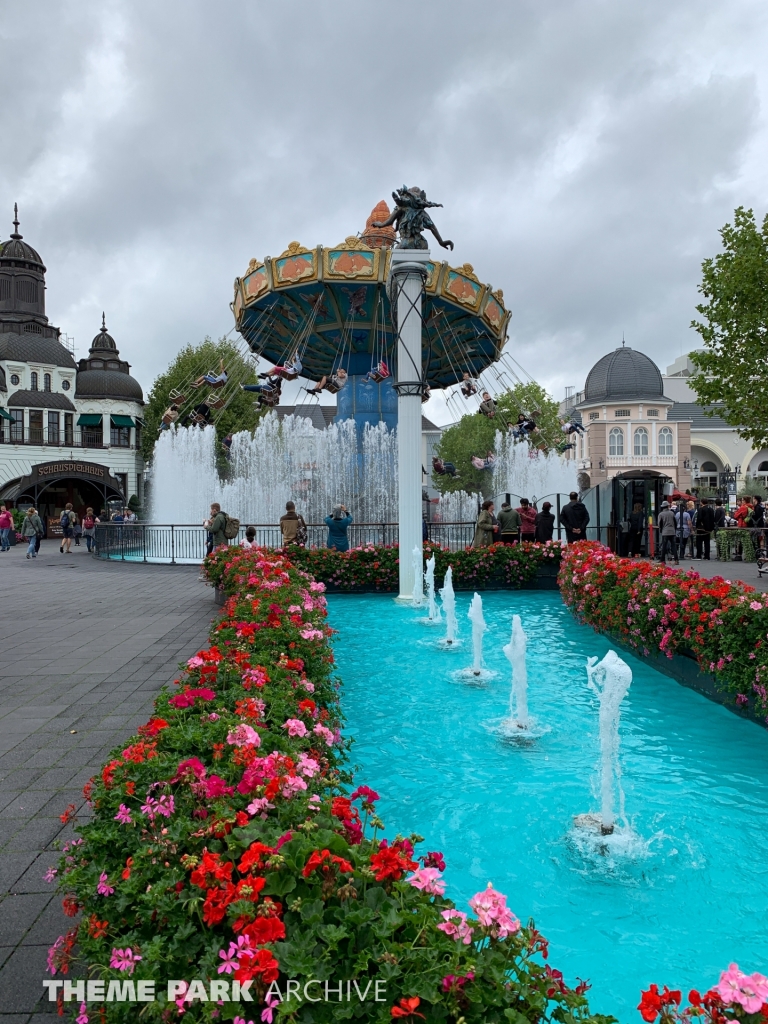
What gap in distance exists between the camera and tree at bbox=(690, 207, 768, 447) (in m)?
15.5

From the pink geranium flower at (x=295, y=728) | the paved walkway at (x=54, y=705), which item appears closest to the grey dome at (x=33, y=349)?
the paved walkway at (x=54, y=705)

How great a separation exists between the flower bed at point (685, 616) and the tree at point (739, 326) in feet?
25.5

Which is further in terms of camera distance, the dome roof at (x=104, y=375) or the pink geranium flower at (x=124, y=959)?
the dome roof at (x=104, y=375)

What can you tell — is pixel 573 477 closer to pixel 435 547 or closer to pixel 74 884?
pixel 435 547

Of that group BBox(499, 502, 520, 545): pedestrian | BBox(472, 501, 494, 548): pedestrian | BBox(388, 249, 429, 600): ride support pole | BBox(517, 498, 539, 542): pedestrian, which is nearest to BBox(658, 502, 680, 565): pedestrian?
BBox(517, 498, 539, 542): pedestrian

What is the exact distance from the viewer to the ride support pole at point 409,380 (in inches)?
505

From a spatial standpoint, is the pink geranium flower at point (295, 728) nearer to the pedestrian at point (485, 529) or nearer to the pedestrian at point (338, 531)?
the pedestrian at point (485, 529)

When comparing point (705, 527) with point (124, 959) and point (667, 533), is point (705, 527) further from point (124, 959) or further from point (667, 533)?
point (124, 959)

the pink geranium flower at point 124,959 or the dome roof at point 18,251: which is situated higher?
the dome roof at point 18,251

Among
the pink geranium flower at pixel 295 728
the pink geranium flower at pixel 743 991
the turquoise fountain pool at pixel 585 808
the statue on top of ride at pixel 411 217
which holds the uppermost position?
the statue on top of ride at pixel 411 217

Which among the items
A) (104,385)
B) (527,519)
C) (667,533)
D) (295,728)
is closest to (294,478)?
(527,519)

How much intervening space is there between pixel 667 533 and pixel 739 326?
17.5ft

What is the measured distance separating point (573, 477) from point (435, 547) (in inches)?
633

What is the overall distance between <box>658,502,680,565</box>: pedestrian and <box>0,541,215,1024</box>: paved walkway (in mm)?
11276
